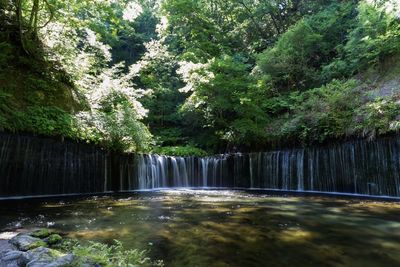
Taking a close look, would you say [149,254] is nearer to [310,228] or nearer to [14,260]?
[14,260]

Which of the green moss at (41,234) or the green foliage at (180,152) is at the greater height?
the green foliage at (180,152)

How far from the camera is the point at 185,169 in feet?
53.0

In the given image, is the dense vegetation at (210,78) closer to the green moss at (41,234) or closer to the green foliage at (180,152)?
the green foliage at (180,152)

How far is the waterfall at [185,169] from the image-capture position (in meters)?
10.1

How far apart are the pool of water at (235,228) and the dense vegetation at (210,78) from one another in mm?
3758

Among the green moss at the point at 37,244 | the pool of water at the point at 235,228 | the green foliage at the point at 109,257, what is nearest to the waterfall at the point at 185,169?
the pool of water at the point at 235,228

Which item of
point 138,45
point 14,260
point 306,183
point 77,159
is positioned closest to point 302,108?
point 306,183

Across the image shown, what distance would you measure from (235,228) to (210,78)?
34.7 feet

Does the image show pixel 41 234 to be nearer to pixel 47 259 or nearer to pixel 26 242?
pixel 26 242

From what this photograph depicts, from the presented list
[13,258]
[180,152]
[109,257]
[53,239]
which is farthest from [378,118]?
[13,258]

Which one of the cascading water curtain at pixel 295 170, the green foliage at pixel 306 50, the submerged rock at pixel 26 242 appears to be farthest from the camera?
the green foliage at pixel 306 50

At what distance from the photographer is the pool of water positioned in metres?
4.37

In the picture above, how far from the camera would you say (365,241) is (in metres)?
5.10

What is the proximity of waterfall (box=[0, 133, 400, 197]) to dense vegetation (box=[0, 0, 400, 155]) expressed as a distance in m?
0.48
